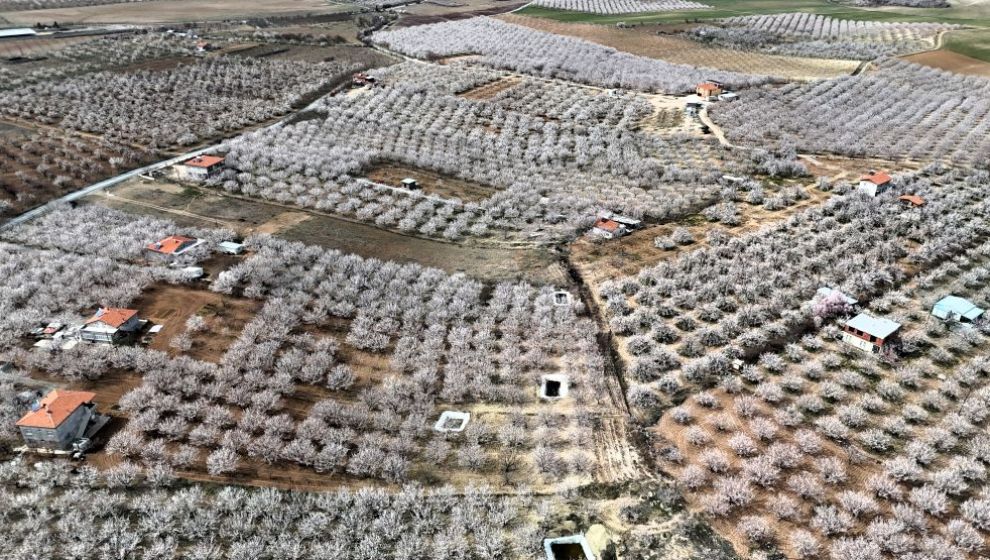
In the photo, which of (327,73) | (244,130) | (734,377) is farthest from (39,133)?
(734,377)

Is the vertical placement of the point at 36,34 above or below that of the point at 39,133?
above

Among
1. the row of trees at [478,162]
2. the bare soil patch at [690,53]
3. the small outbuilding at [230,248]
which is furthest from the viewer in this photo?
the bare soil patch at [690,53]

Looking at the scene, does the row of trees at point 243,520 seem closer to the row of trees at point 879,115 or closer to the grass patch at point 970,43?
the row of trees at point 879,115

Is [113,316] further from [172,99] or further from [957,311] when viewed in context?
[172,99]

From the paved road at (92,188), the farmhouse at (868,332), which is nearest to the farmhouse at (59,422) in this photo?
the paved road at (92,188)

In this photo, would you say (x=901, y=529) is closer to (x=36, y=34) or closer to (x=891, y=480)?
(x=891, y=480)

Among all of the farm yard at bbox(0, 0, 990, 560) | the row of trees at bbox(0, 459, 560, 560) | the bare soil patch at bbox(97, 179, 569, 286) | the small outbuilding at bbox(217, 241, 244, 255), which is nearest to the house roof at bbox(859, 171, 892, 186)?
the farm yard at bbox(0, 0, 990, 560)
